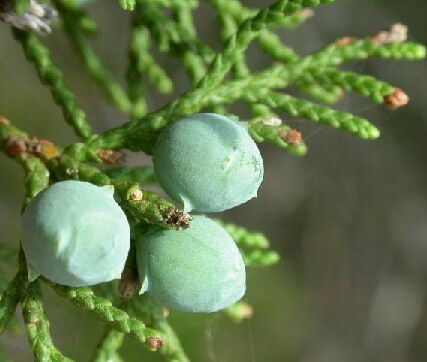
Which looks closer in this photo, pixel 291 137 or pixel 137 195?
pixel 137 195

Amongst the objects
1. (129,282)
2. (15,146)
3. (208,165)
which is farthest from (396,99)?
(15,146)

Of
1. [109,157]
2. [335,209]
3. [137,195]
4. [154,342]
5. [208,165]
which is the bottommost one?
[335,209]

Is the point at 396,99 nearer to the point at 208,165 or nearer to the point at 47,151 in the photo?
the point at 208,165

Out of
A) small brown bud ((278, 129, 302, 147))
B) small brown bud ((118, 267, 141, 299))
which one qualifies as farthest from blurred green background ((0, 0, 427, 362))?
small brown bud ((118, 267, 141, 299))

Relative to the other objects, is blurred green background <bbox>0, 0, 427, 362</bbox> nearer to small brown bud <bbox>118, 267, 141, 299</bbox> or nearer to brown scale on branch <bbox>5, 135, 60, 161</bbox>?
brown scale on branch <bbox>5, 135, 60, 161</bbox>

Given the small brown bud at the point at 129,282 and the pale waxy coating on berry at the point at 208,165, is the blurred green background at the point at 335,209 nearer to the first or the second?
the small brown bud at the point at 129,282

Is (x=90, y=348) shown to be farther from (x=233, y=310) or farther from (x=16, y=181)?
(x=233, y=310)
